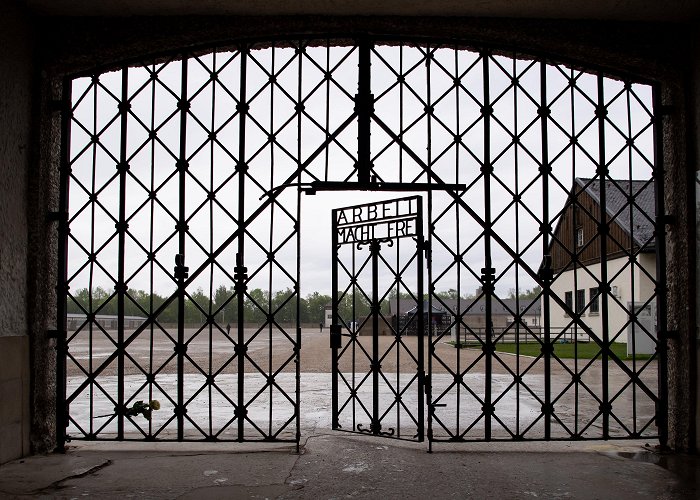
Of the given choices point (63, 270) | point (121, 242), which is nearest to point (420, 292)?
point (121, 242)

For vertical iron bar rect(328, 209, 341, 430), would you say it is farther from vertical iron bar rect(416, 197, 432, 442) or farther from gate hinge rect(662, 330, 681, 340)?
gate hinge rect(662, 330, 681, 340)

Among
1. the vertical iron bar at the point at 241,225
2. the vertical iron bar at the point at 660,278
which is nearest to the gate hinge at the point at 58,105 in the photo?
the vertical iron bar at the point at 241,225

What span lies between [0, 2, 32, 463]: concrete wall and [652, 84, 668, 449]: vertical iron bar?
5808 mm

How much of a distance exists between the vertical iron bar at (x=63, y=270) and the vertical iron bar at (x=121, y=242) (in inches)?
19.0

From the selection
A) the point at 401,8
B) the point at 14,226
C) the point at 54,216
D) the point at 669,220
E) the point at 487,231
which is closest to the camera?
the point at 14,226

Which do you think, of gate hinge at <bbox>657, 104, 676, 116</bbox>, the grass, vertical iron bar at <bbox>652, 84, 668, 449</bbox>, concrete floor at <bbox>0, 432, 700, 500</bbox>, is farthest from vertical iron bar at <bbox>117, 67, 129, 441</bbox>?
the grass

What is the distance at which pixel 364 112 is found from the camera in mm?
6078

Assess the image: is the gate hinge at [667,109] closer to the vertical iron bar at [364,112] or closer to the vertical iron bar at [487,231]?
the vertical iron bar at [487,231]

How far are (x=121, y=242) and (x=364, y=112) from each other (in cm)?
264

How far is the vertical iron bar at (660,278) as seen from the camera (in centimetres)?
596

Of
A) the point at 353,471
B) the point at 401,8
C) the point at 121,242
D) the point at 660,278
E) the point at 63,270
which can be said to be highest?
the point at 401,8

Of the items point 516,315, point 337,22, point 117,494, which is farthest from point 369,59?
point 117,494

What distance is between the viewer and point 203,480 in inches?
190

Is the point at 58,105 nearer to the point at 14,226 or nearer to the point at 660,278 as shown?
the point at 14,226
